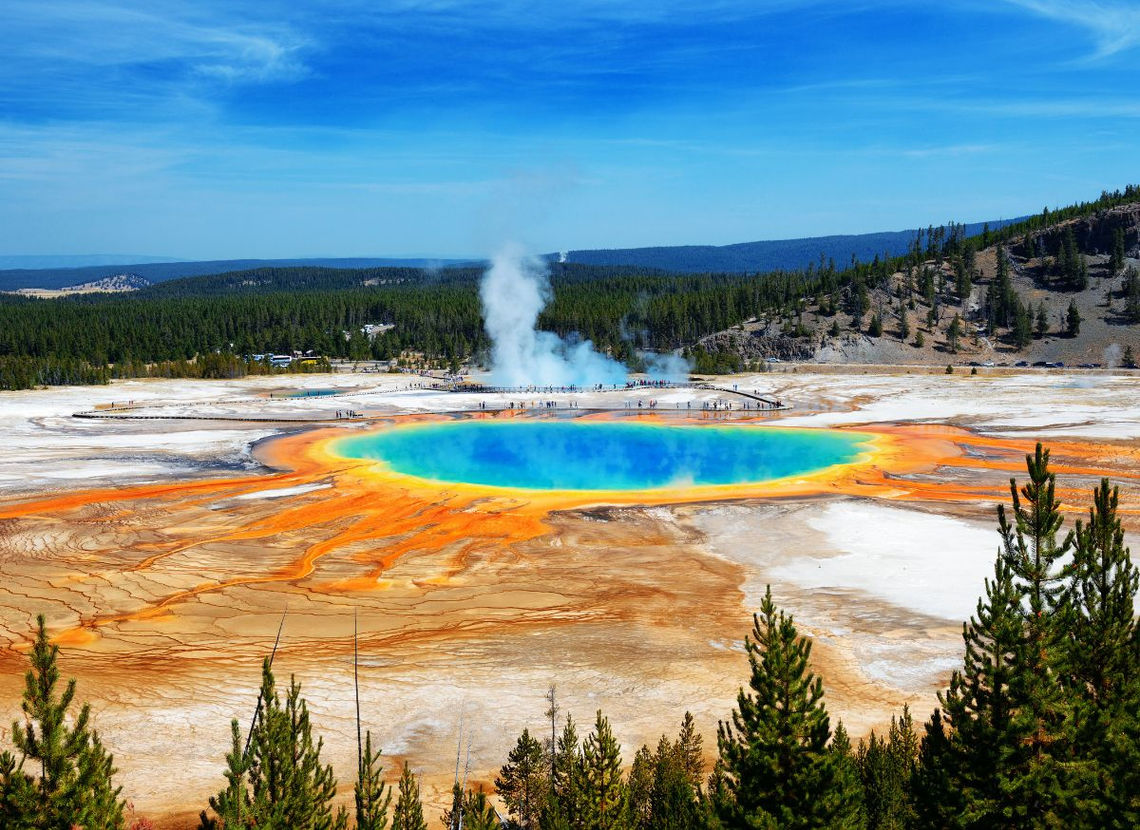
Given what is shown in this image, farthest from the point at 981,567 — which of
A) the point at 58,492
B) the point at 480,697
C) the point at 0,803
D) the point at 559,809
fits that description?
the point at 58,492

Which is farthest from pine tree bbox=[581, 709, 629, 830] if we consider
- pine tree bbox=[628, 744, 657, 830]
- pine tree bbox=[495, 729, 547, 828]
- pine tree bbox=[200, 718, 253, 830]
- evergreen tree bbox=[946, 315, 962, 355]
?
evergreen tree bbox=[946, 315, 962, 355]

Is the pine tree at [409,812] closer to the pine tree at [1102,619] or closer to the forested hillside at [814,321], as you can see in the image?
the pine tree at [1102,619]

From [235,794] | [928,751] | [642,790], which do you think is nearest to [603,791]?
[642,790]

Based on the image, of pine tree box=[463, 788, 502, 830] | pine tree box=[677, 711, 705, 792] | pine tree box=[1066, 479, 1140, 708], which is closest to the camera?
pine tree box=[463, 788, 502, 830]

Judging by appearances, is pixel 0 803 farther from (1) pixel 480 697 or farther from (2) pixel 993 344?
(2) pixel 993 344

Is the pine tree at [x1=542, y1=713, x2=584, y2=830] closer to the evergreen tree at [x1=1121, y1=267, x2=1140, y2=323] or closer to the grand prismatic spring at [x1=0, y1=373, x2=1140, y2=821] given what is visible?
the grand prismatic spring at [x1=0, y1=373, x2=1140, y2=821]

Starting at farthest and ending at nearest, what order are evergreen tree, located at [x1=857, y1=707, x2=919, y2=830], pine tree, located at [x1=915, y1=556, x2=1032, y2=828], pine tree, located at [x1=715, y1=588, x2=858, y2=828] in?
1. evergreen tree, located at [x1=857, y1=707, x2=919, y2=830]
2. pine tree, located at [x1=915, y1=556, x2=1032, y2=828]
3. pine tree, located at [x1=715, y1=588, x2=858, y2=828]
